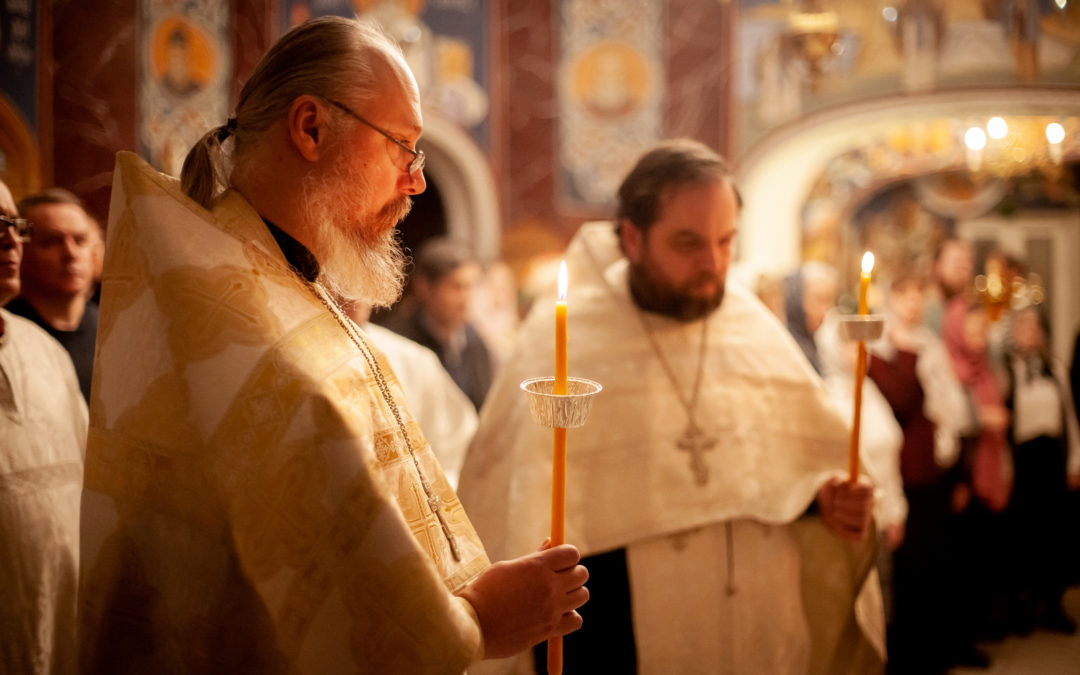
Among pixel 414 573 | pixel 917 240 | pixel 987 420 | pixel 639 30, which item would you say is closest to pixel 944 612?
pixel 987 420

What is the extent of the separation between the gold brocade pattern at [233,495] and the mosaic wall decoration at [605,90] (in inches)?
288

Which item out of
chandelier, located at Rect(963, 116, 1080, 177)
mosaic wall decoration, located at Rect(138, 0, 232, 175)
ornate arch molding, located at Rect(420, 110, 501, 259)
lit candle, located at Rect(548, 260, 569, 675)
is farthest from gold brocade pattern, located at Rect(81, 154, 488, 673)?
chandelier, located at Rect(963, 116, 1080, 177)

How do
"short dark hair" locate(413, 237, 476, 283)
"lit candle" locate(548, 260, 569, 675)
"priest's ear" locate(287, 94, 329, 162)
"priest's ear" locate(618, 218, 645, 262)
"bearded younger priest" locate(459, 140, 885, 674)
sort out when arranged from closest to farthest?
"lit candle" locate(548, 260, 569, 675), "priest's ear" locate(287, 94, 329, 162), "bearded younger priest" locate(459, 140, 885, 674), "priest's ear" locate(618, 218, 645, 262), "short dark hair" locate(413, 237, 476, 283)

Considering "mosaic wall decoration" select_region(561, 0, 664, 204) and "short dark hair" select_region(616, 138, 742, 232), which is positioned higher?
"mosaic wall decoration" select_region(561, 0, 664, 204)

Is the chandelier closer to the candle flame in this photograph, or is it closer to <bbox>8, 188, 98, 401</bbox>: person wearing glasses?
the candle flame

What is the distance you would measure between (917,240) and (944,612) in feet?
29.5

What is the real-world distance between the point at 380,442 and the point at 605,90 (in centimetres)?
762

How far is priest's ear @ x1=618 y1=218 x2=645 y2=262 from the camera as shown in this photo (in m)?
2.37

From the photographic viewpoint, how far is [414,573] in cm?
117

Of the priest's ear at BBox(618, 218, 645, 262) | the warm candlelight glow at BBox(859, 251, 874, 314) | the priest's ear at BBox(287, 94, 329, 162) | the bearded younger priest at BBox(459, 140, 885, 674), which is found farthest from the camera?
the priest's ear at BBox(618, 218, 645, 262)

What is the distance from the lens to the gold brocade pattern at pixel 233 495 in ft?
3.85

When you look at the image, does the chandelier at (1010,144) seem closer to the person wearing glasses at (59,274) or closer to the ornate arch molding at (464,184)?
the ornate arch molding at (464,184)

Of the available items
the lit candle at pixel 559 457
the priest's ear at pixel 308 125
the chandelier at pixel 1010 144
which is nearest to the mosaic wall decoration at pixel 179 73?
the priest's ear at pixel 308 125

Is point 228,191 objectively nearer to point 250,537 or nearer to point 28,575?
point 250,537
